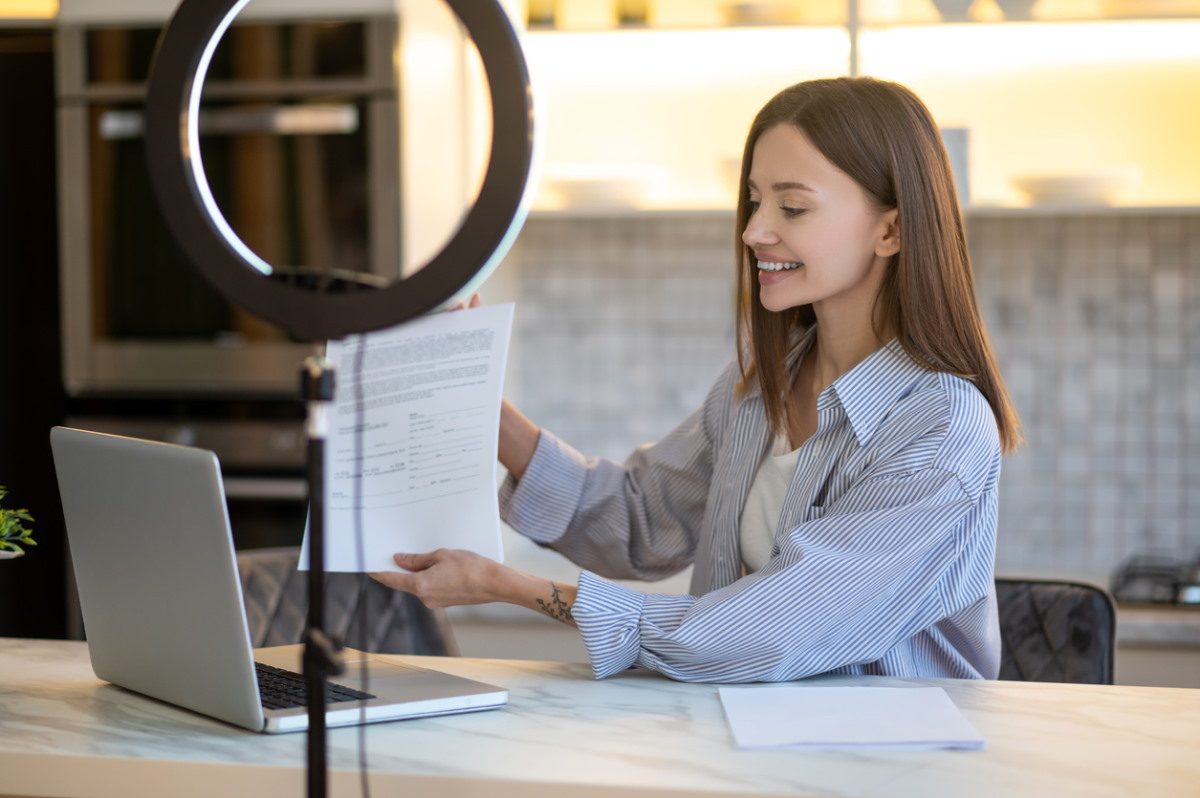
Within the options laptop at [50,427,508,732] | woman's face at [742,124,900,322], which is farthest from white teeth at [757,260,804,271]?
laptop at [50,427,508,732]

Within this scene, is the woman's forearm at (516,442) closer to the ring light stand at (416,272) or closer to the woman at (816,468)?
the woman at (816,468)

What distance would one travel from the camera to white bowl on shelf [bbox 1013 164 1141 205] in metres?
2.53

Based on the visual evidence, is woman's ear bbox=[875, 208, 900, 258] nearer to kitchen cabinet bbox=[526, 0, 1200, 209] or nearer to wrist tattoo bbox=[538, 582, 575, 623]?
wrist tattoo bbox=[538, 582, 575, 623]

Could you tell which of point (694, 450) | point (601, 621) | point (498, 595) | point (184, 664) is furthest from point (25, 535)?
point (694, 450)

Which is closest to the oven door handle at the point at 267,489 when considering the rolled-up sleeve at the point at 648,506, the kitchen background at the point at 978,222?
the kitchen background at the point at 978,222

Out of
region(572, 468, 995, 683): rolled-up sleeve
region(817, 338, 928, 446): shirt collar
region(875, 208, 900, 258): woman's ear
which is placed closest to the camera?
region(572, 468, 995, 683): rolled-up sleeve

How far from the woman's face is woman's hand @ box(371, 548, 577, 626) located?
1.51 ft

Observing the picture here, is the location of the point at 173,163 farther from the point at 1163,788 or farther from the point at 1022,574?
the point at 1022,574

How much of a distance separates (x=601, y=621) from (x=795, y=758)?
11.5 inches

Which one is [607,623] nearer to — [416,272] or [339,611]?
[416,272]

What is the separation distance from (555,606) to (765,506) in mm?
347

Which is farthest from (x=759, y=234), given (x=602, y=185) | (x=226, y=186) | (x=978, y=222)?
(x=978, y=222)

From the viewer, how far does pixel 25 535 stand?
3.82 feet

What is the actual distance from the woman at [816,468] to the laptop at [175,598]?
17 cm
